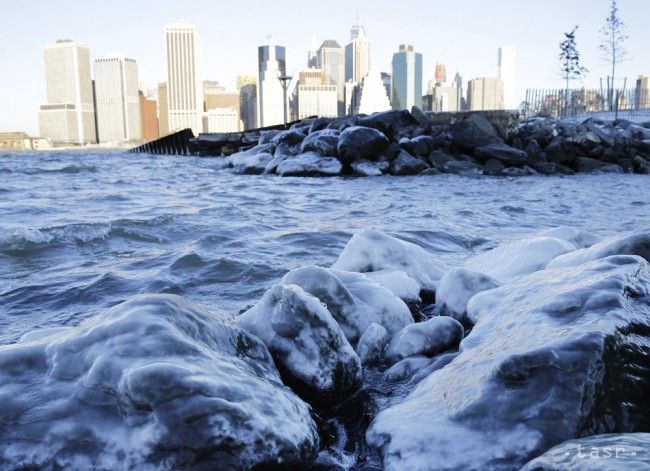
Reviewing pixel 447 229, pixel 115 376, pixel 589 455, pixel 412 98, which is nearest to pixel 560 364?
pixel 589 455

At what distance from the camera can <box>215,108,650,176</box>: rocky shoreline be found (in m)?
15.6

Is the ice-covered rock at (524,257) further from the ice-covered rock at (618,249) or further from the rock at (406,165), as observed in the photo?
the rock at (406,165)

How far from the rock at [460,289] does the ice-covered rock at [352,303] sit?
0.34 m

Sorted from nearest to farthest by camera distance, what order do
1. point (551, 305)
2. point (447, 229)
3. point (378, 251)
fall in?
point (551, 305), point (378, 251), point (447, 229)

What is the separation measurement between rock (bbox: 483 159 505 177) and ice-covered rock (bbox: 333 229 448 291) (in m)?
12.0

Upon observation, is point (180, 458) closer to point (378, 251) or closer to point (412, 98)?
point (378, 251)

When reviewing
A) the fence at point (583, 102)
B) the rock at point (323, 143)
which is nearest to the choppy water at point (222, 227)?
the rock at point (323, 143)

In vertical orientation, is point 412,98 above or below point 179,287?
above

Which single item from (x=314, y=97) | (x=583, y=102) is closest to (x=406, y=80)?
(x=314, y=97)

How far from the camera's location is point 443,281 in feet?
10.8

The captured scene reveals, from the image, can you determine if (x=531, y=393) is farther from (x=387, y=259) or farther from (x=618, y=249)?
(x=387, y=259)

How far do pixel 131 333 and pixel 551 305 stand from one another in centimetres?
147

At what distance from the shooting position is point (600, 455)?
4.27 feet

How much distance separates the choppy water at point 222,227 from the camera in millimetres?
3994
